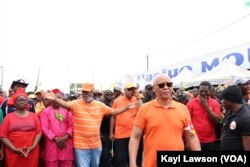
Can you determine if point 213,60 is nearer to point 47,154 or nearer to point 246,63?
point 246,63

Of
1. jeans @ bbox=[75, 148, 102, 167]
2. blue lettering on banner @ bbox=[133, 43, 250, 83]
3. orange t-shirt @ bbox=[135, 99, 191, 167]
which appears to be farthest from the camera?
blue lettering on banner @ bbox=[133, 43, 250, 83]

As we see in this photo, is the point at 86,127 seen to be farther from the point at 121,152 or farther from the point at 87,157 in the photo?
the point at 121,152

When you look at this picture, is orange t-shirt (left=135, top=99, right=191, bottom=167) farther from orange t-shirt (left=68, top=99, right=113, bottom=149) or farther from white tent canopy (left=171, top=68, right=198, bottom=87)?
white tent canopy (left=171, top=68, right=198, bottom=87)

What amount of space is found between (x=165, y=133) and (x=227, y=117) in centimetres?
103

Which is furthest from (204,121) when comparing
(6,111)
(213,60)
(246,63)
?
(213,60)

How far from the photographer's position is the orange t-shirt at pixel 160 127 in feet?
14.1

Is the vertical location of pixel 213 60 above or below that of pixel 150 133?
above

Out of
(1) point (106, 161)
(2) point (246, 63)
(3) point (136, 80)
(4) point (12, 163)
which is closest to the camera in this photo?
(4) point (12, 163)

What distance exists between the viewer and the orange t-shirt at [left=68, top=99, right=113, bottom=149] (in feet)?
21.5

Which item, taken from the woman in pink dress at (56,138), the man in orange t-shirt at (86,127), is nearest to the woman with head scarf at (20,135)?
the woman in pink dress at (56,138)

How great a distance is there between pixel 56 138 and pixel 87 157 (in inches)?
25.7

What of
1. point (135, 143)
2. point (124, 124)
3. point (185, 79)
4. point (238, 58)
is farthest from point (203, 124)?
point (185, 79)

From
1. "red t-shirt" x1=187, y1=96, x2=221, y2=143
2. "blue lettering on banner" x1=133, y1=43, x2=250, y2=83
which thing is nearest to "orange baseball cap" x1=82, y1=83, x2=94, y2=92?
"red t-shirt" x1=187, y1=96, x2=221, y2=143

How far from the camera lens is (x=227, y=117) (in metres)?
4.85
